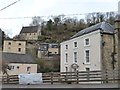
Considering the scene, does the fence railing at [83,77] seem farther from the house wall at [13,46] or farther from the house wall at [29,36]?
the house wall at [29,36]

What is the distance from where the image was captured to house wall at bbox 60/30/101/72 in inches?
1323

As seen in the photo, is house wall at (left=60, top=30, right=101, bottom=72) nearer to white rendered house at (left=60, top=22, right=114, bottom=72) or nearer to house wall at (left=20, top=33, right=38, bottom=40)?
white rendered house at (left=60, top=22, right=114, bottom=72)

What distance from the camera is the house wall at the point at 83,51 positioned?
33603mm

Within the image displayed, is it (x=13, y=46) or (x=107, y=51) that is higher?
(x=13, y=46)

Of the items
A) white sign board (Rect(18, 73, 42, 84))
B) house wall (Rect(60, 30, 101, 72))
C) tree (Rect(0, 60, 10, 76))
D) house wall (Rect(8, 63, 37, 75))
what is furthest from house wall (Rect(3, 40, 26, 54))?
white sign board (Rect(18, 73, 42, 84))

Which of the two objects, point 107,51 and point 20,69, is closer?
point 107,51

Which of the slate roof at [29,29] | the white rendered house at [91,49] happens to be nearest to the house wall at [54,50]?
the slate roof at [29,29]

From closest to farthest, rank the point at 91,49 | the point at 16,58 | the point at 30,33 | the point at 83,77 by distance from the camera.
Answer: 1. the point at 83,77
2. the point at 91,49
3. the point at 16,58
4. the point at 30,33

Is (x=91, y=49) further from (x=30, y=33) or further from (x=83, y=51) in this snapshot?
(x=30, y=33)

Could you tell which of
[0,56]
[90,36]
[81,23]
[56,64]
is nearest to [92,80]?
[90,36]

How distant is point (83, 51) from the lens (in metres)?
37.2

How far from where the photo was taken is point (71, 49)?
133 ft

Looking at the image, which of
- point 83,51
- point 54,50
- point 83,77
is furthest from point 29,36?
point 83,77

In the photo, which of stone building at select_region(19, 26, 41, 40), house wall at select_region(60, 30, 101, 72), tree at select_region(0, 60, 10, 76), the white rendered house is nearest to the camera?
the white rendered house
